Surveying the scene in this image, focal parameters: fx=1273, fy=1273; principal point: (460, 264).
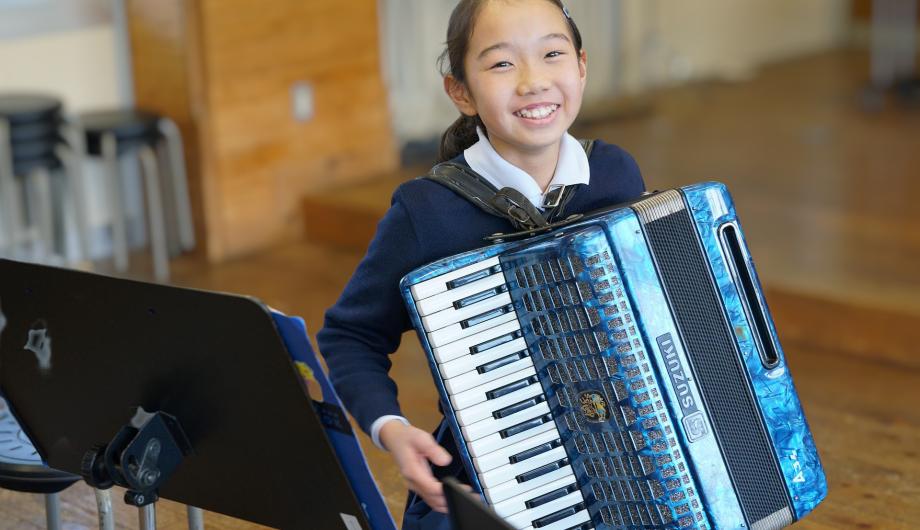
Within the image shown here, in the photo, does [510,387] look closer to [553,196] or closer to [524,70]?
[553,196]

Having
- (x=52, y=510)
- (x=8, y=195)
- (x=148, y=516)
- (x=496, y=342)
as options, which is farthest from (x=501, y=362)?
(x=8, y=195)

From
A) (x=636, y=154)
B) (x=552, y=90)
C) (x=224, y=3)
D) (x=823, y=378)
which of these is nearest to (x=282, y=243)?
(x=224, y=3)

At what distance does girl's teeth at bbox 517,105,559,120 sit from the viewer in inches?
64.6

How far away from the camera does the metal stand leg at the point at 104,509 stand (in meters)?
1.71

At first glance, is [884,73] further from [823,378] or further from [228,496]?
[228,496]

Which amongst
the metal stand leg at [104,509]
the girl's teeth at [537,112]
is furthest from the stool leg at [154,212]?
the girl's teeth at [537,112]

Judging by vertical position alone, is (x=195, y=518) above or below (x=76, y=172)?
below

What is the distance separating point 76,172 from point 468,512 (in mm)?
2951

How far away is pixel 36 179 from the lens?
154 inches

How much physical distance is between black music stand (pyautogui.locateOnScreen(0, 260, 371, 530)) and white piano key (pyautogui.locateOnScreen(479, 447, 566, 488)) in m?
0.16

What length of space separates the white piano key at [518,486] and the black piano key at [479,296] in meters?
0.22

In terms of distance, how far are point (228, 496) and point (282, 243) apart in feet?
10.1

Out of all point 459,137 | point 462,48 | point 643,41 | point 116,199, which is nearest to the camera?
point 462,48

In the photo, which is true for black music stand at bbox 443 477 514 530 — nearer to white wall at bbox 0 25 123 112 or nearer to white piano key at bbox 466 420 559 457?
white piano key at bbox 466 420 559 457
